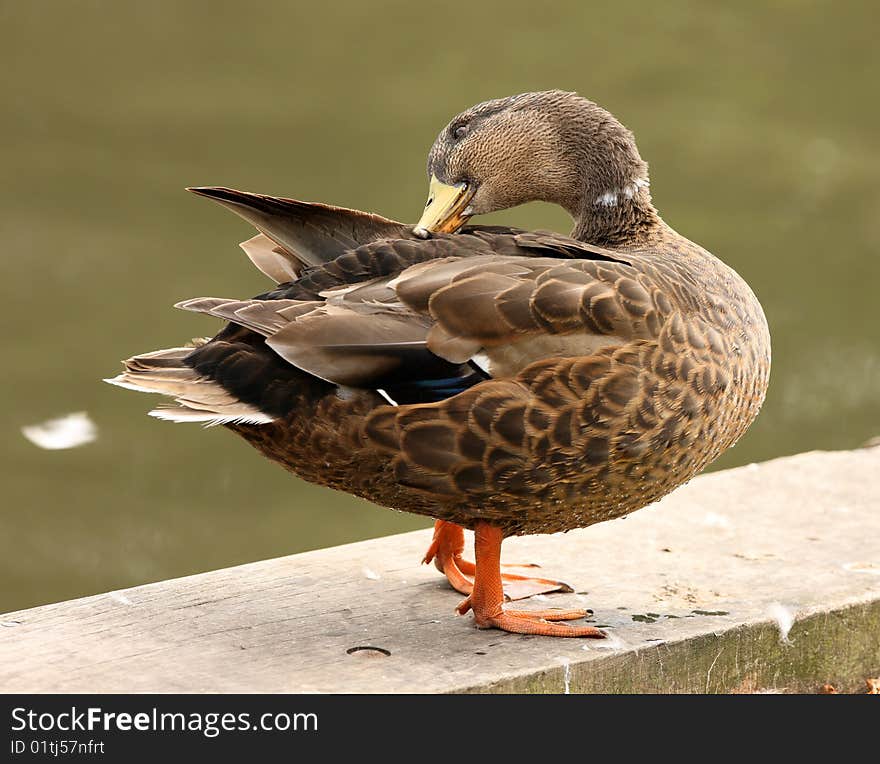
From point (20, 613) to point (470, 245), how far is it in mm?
1169

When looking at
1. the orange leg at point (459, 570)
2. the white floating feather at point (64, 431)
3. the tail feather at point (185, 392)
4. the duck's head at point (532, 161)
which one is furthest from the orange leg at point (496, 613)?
the white floating feather at point (64, 431)

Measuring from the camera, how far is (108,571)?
17.1 feet

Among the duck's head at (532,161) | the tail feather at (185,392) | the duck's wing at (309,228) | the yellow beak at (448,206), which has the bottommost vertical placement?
the tail feather at (185,392)

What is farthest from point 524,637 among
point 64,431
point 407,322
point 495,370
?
point 64,431

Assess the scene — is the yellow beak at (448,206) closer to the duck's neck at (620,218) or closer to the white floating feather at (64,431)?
the duck's neck at (620,218)

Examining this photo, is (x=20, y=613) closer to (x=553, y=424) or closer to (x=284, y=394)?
(x=284, y=394)

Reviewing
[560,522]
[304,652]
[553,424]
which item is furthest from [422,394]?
[304,652]

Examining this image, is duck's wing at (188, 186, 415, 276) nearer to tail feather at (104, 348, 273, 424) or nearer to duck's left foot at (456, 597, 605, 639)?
tail feather at (104, 348, 273, 424)

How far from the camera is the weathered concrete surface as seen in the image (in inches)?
100

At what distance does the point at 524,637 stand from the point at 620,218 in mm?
861

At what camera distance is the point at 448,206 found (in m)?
2.80

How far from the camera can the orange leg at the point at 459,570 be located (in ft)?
9.96

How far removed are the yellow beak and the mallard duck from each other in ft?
0.04

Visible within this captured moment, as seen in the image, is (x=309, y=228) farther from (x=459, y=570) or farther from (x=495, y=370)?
(x=459, y=570)
